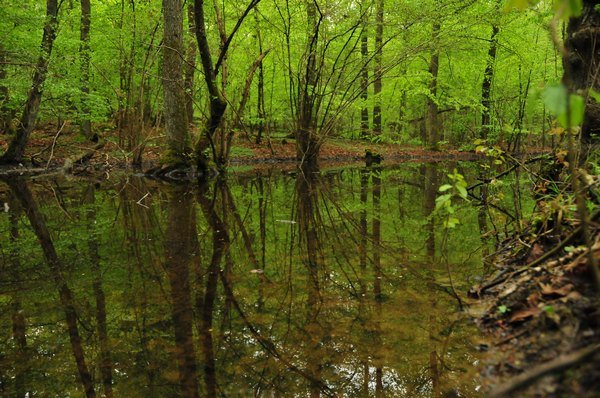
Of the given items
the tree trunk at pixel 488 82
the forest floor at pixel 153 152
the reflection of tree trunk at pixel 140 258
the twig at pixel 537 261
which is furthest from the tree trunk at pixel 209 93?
the tree trunk at pixel 488 82

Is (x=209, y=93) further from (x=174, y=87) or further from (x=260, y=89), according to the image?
(x=260, y=89)

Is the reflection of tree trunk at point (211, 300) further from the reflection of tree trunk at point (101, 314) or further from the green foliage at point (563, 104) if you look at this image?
the green foliage at point (563, 104)

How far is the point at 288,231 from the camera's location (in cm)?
487

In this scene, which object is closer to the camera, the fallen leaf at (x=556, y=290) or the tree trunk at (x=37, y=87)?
the fallen leaf at (x=556, y=290)

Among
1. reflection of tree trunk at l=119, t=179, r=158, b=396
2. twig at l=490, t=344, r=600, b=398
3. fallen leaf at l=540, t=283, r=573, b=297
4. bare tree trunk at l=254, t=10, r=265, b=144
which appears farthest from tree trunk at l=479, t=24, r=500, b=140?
twig at l=490, t=344, r=600, b=398

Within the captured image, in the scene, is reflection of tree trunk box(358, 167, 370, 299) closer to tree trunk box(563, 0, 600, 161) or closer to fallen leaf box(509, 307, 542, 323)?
fallen leaf box(509, 307, 542, 323)

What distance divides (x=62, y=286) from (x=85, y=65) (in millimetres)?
13583

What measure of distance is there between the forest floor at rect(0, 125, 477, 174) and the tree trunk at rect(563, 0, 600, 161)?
930cm

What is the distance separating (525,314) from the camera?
2057 millimetres

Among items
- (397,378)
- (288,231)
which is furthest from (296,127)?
(397,378)

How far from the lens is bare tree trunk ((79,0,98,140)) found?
13170 mm

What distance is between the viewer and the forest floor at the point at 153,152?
43.2 ft

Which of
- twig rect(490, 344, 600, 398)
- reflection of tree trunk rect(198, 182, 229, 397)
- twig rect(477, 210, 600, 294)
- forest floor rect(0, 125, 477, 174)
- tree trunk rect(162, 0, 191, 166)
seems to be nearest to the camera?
twig rect(490, 344, 600, 398)

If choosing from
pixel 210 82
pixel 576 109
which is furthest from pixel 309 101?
pixel 576 109
